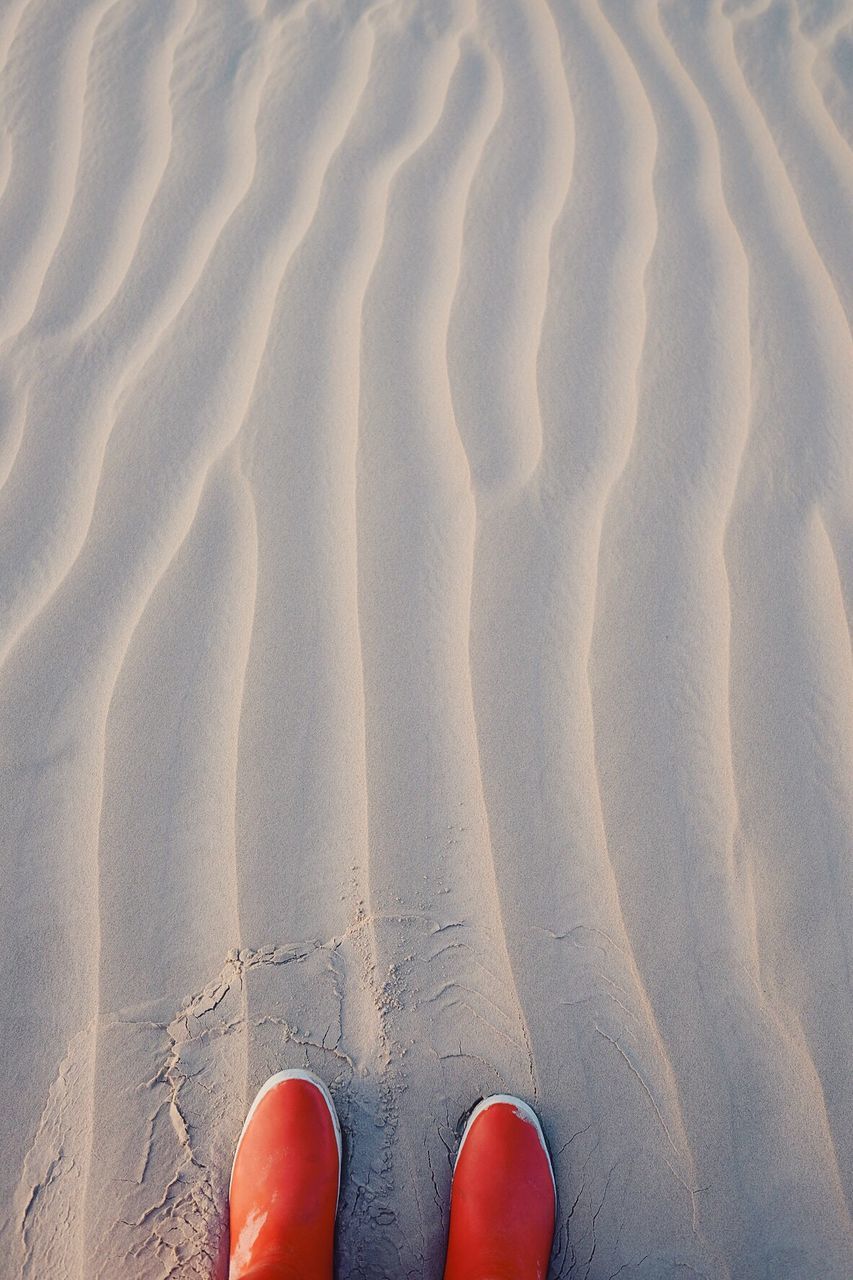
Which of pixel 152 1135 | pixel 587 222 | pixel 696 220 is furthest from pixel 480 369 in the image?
pixel 152 1135

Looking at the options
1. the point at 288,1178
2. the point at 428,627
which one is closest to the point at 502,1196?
the point at 288,1178

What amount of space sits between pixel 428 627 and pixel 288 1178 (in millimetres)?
916

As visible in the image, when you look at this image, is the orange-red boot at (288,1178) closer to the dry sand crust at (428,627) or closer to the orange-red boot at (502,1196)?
the dry sand crust at (428,627)

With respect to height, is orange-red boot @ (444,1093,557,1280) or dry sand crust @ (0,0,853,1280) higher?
dry sand crust @ (0,0,853,1280)

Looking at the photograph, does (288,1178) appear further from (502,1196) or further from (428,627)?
(428,627)

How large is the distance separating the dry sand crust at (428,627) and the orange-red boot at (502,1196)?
29 millimetres

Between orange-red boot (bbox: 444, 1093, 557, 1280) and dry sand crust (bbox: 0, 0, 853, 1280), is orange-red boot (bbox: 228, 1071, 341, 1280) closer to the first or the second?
dry sand crust (bbox: 0, 0, 853, 1280)

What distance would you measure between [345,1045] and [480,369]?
1378 millimetres

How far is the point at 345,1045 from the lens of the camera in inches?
52.7

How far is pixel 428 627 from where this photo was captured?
1626mm

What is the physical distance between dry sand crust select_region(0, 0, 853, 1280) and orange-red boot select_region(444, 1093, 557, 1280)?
0.03 meters

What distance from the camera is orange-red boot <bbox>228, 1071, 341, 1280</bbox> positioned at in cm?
125

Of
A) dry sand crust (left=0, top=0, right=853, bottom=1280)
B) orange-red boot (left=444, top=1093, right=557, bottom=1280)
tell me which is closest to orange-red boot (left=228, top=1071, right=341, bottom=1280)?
dry sand crust (left=0, top=0, right=853, bottom=1280)

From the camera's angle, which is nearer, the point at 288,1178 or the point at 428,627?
the point at 288,1178
